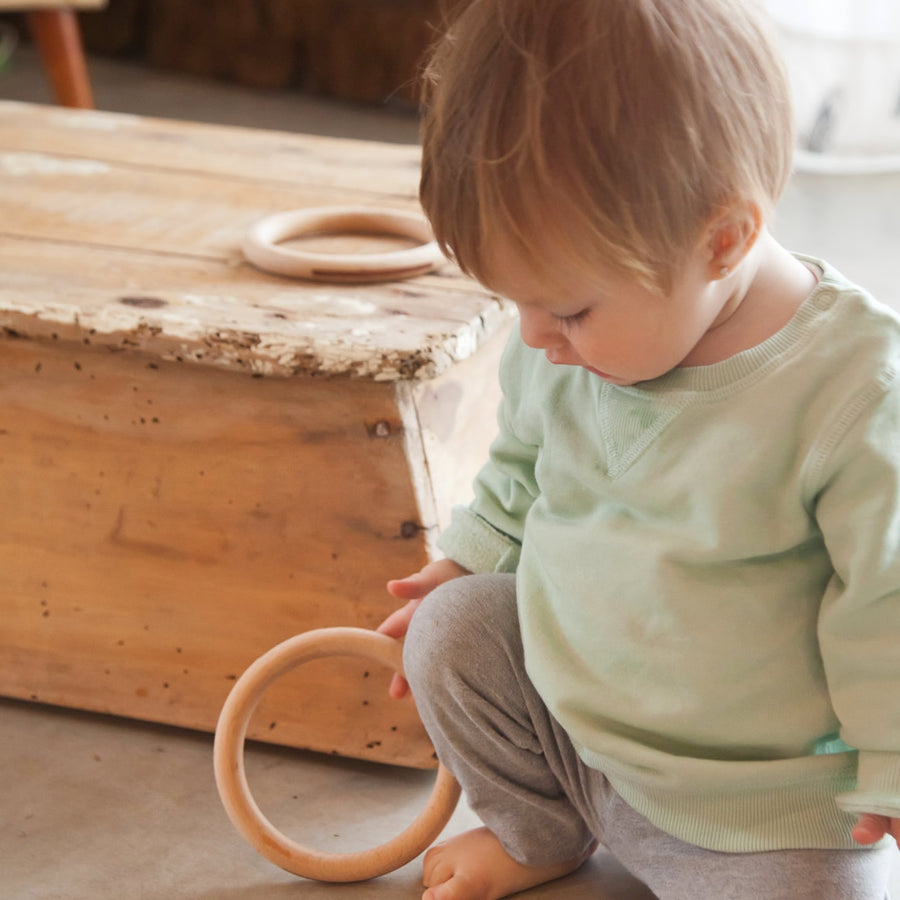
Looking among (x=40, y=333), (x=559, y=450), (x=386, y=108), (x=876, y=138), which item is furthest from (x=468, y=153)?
(x=386, y=108)

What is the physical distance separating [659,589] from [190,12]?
2.71 metres

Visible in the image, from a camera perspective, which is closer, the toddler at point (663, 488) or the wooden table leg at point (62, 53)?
the toddler at point (663, 488)

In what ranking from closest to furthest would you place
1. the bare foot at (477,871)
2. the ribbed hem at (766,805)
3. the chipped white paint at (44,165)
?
the ribbed hem at (766,805) < the bare foot at (477,871) < the chipped white paint at (44,165)

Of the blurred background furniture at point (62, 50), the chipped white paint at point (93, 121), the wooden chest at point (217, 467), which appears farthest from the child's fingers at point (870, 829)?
the blurred background furniture at point (62, 50)

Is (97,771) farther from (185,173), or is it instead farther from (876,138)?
(876,138)

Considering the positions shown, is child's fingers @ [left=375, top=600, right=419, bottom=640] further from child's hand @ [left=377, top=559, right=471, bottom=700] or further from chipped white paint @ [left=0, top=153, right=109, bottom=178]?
chipped white paint @ [left=0, top=153, right=109, bottom=178]

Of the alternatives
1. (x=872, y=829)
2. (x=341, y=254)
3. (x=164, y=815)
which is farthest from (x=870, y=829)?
(x=341, y=254)

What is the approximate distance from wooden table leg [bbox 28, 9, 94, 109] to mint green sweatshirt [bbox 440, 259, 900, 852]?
1.58m

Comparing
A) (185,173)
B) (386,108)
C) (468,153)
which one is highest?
(468,153)

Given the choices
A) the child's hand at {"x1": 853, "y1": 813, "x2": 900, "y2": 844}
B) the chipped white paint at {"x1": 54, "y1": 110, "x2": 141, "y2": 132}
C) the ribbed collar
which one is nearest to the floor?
the child's hand at {"x1": 853, "y1": 813, "x2": 900, "y2": 844}

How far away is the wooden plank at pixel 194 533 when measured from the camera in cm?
87

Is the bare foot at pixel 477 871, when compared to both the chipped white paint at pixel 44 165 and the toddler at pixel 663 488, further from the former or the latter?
the chipped white paint at pixel 44 165

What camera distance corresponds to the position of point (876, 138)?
95.0 inches

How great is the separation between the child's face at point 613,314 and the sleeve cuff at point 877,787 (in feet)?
0.73
